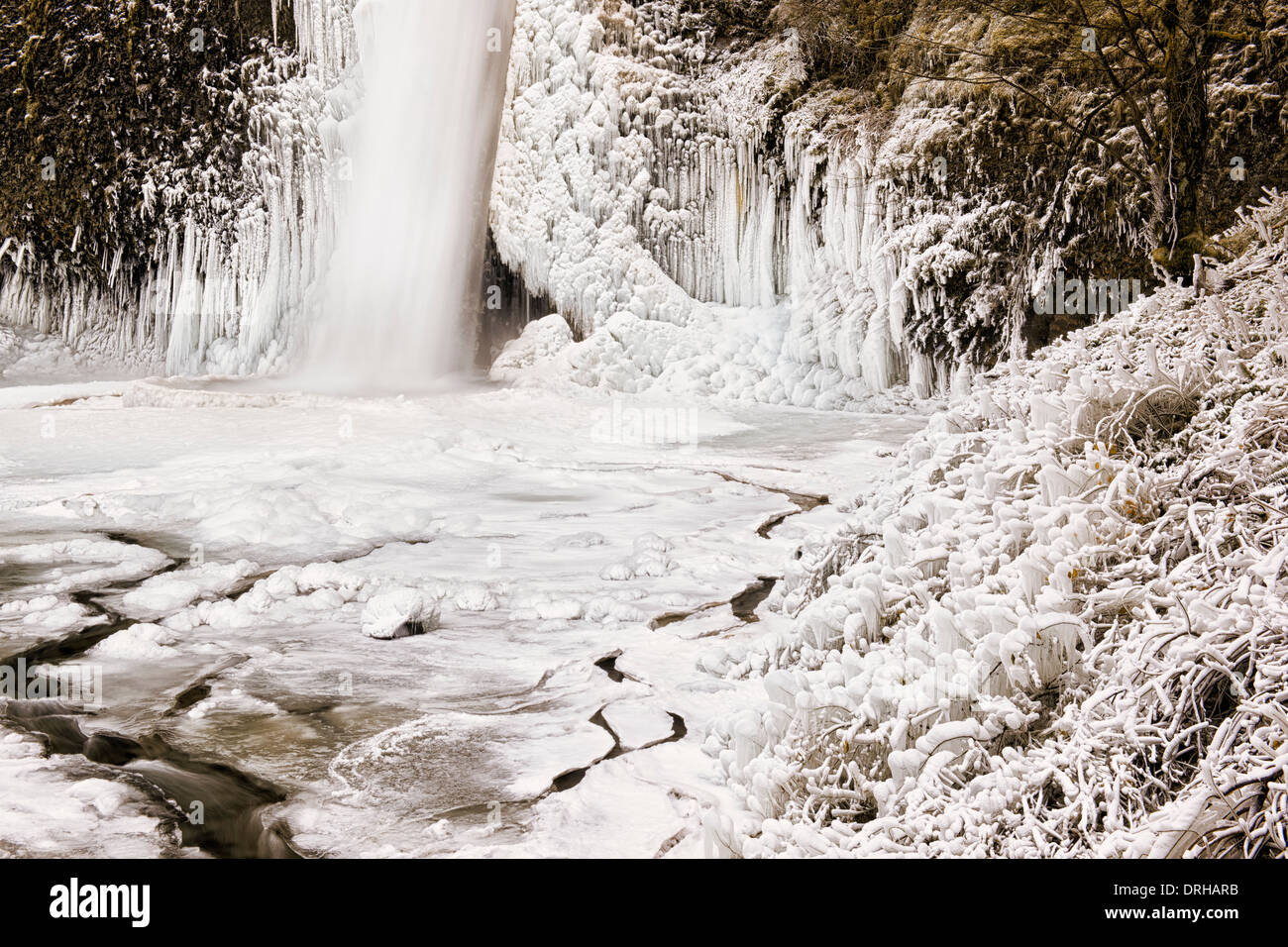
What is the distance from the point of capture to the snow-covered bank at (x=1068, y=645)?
1736mm

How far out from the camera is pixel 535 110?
11.4 metres

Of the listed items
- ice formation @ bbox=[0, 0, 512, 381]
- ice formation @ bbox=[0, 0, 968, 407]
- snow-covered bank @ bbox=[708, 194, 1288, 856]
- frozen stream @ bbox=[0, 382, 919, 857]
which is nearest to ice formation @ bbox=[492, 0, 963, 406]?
ice formation @ bbox=[0, 0, 968, 407]

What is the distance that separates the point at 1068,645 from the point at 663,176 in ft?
32.7

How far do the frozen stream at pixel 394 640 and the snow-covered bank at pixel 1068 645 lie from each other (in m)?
0.37

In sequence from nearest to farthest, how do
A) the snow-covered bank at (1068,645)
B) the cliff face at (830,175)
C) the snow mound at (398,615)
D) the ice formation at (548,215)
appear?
the snow-covered bank at (1068,645), the snow mound at (398,615), the cliff face at (830,175), the ice formation at (548,215)

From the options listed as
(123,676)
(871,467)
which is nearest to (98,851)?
(123,676)

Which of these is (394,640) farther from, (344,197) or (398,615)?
(344,197)

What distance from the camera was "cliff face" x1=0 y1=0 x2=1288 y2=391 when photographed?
30.4 ft

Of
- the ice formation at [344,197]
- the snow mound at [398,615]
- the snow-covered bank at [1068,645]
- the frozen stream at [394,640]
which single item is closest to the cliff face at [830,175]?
the ice formation at [344,197]

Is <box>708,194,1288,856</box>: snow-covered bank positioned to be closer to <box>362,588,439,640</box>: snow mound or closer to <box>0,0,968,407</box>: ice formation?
<box>362,588,439,640</box>: snow mound

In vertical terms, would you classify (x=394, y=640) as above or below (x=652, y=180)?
below

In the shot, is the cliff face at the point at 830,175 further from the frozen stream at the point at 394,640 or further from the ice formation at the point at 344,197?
the frozen stream at the point at 394,640

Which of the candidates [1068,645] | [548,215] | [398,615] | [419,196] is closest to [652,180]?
[548,215]

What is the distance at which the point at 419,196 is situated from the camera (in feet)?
40.1
